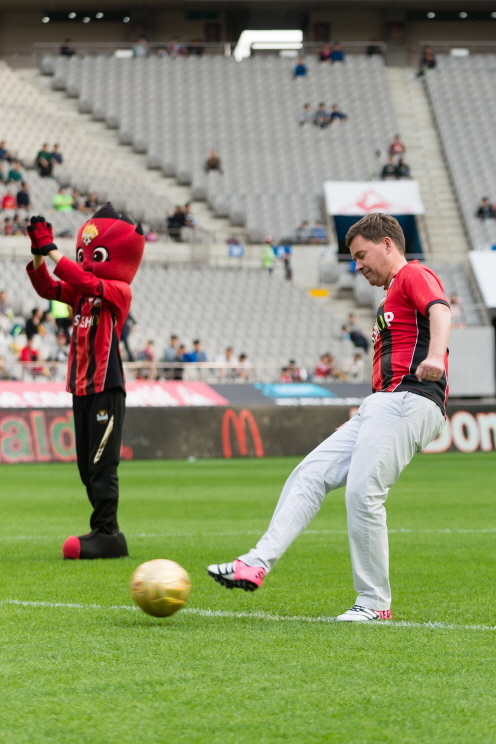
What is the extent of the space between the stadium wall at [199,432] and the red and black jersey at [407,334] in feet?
54.3

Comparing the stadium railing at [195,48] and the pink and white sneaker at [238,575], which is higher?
the stadium railing at [195,48]

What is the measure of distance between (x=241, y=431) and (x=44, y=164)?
14.4 metres

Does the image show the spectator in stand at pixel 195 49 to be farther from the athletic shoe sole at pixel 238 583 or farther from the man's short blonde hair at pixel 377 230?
the athletic shoe sole at pixel 238 583


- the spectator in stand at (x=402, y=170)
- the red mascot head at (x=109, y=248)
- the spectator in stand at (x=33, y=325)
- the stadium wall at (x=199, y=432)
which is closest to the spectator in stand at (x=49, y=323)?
the spectator in stand at (x=33, y=325)

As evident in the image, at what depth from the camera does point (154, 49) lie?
48031 millimetres

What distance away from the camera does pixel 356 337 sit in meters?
31.8

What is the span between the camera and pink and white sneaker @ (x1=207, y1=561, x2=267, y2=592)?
18.1 ft

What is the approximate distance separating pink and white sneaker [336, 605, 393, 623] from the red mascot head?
3.80 metres

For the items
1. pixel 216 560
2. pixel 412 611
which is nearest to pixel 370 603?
pixel 412 611

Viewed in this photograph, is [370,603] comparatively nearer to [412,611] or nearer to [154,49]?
[412,611]

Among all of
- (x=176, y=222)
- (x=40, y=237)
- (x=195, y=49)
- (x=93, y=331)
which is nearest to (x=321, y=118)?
(x=195, y=49)

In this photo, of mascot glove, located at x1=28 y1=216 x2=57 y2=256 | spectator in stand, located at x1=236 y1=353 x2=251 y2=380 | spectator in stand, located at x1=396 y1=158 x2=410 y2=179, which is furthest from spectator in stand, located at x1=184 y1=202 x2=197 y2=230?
mascot glove, located at x1=28 y1=216 x2=57 y2=256

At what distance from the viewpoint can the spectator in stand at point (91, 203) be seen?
1308 inches

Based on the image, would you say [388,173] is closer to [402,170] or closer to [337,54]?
[402,170]
